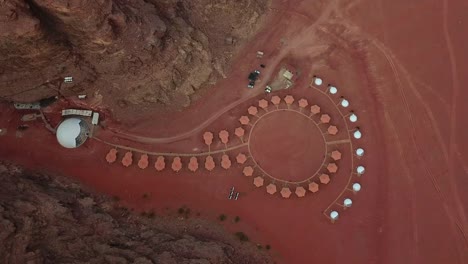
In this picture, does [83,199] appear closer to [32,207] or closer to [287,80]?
[32,207]

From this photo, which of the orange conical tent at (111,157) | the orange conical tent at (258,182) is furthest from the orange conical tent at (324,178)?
the orange conical tent at (111,157)

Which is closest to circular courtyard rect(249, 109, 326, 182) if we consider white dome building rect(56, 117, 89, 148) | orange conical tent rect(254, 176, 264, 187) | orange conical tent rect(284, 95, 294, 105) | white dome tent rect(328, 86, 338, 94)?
orange conical tent rect(284, 95, 294, 105)

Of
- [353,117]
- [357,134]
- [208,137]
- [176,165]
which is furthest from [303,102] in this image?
[176,165]

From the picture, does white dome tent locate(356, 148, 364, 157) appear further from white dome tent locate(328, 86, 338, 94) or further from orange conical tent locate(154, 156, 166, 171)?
orange conical tent locate(154, 156, 166, 171)

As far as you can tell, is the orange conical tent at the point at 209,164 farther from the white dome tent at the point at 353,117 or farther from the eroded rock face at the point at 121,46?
the white dome tent at the point at 353,117

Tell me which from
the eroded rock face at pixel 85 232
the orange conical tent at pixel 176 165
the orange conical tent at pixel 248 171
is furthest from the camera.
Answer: the orange conical tent at pixel 248 171
